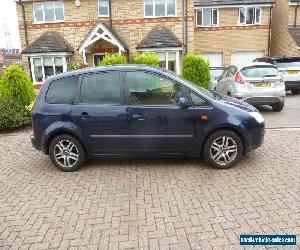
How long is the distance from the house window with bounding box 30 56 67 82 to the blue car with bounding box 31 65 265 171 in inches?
552

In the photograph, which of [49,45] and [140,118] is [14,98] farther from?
[49,45]

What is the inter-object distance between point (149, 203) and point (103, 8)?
1662cm

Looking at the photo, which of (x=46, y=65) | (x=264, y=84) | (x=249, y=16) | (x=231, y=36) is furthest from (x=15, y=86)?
(x=249, y=16)

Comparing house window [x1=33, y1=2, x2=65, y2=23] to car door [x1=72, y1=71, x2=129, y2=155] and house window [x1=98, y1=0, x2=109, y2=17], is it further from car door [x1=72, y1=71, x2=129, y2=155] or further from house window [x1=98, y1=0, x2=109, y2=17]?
car door [x1=72, y1=71, x2=129, y2=155]

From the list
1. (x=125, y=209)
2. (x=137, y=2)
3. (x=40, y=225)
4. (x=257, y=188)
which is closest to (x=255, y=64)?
(x=257, y=188)

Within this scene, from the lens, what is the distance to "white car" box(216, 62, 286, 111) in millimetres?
8422

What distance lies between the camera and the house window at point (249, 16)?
21391 millimetres

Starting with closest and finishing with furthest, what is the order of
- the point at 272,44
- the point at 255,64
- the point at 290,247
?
the point at 290,247 < the point at 255,64 < the point at 272,44

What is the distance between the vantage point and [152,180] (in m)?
4.51

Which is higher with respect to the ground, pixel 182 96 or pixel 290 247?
pixel 182 96

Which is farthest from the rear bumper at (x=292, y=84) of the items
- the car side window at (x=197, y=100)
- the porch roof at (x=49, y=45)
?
the porch roof at (x=49, y=45)

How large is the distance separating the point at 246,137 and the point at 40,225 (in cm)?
331

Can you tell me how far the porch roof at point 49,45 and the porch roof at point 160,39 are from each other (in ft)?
15.1

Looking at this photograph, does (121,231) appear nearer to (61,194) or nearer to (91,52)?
(61,194)
